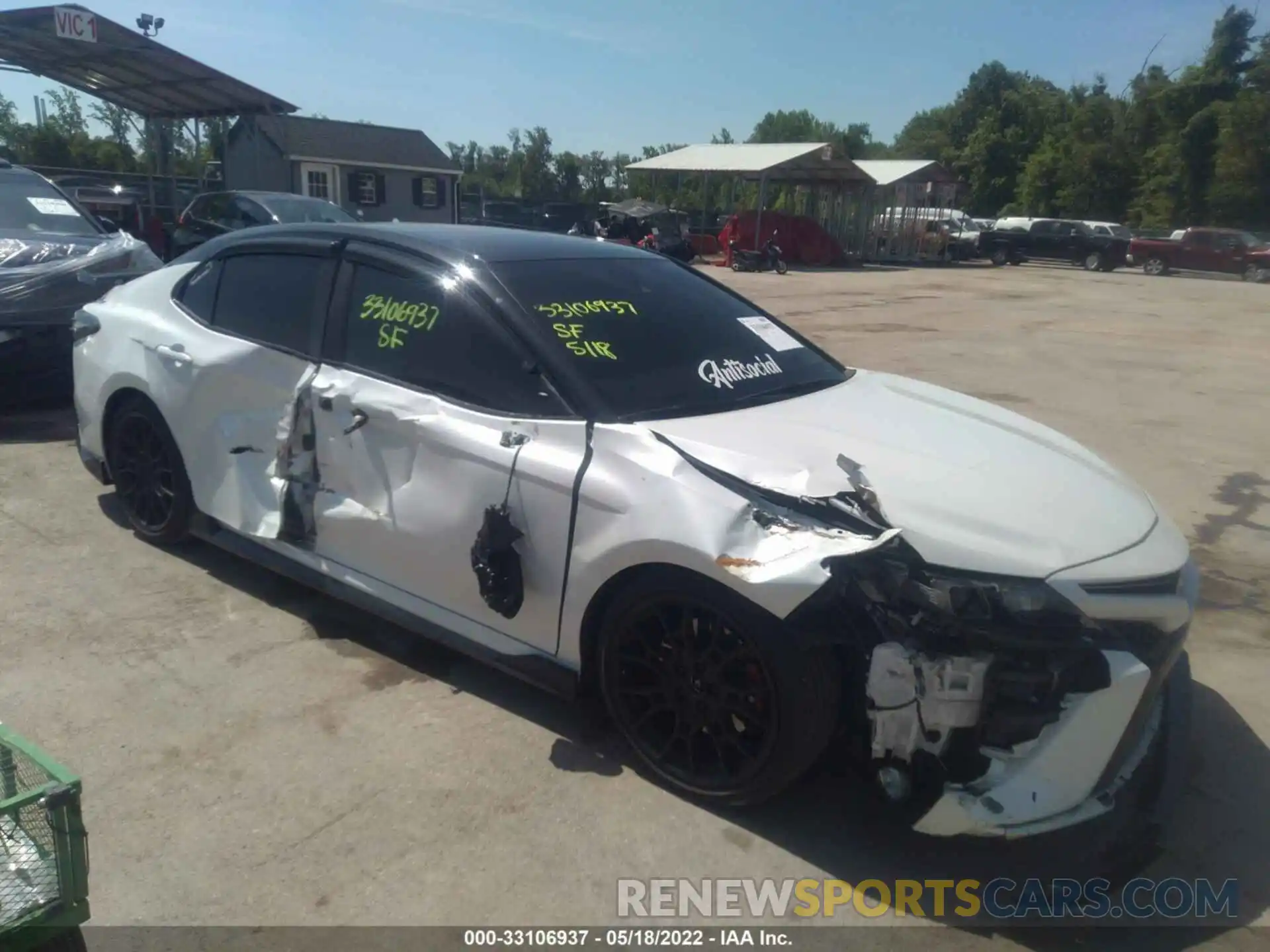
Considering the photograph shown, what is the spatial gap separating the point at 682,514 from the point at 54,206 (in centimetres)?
748

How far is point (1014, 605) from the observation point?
251 cm

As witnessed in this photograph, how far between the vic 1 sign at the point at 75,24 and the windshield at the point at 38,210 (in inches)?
282

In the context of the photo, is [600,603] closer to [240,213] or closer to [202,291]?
[202,291]

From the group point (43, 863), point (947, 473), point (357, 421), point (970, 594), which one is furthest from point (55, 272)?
point (970, 594)

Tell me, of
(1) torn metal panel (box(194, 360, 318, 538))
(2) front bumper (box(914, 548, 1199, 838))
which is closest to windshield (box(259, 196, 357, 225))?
(1) torn metal panel (box(194, 360, 318, 538))

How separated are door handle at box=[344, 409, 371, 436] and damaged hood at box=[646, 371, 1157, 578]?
1.12 meters

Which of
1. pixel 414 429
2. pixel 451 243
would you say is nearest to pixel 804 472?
pixel 414 429

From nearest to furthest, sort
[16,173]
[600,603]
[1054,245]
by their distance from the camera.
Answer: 1. [600,603]
2. [16,173]
3. [1054,245]

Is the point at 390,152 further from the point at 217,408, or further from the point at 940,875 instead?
the point at 940,875

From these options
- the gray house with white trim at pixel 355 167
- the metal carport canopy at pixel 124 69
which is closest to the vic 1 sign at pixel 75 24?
the metal carport canopy at pixel 124 69

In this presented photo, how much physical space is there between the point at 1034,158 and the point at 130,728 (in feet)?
203

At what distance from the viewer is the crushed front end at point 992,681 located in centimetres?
250

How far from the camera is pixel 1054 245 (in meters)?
37.3

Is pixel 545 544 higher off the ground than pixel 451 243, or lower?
lower
